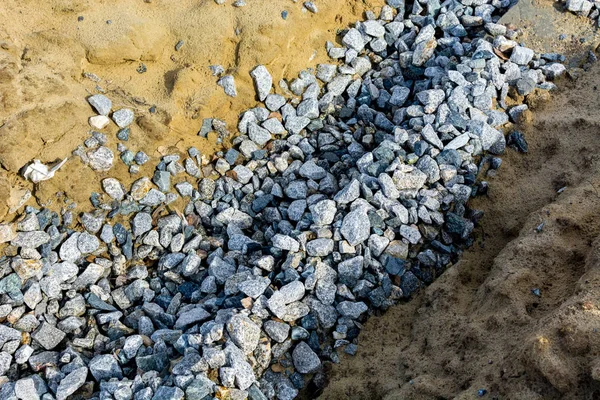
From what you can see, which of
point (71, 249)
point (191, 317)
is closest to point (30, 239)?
point (71, 249)

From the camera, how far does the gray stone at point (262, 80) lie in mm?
4426

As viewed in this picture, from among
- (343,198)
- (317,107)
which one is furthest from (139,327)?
(317,107)

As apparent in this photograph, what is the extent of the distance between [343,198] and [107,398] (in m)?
1.69

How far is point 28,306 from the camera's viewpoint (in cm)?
352

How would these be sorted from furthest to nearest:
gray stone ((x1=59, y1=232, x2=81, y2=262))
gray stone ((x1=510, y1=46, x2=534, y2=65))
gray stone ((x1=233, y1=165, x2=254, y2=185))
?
gray stone ((x1=510, y1=46, x2=534, y2=65))
gray stone ((x1=233, y1=165, x2=254, y2=185))
gray stone ((x1=59, y1=232, x2=81, y2=262))

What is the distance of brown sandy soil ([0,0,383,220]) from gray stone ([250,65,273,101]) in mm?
57

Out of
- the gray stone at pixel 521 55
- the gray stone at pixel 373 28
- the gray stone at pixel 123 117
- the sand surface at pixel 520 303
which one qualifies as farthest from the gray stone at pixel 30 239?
the gray stone at pixel 521 55

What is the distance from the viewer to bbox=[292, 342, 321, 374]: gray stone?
10.5 ft

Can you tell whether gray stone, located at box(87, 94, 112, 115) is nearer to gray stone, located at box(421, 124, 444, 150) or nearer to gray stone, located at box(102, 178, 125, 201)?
gray stone, located at box(102, 178, 125, 201)

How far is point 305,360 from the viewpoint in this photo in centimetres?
320

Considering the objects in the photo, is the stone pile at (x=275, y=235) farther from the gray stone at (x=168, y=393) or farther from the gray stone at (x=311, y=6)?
the gray stone at (x=311, y=6)

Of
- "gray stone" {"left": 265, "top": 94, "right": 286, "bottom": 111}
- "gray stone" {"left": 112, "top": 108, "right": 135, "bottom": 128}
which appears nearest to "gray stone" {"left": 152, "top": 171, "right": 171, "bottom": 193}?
"gray stone" {"left": 112, "top": 108, "right": 135, "bottom": 128}

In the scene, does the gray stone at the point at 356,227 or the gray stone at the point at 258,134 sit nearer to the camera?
the gray stone at the point at 356,227

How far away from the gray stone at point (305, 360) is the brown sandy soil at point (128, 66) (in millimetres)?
1666
